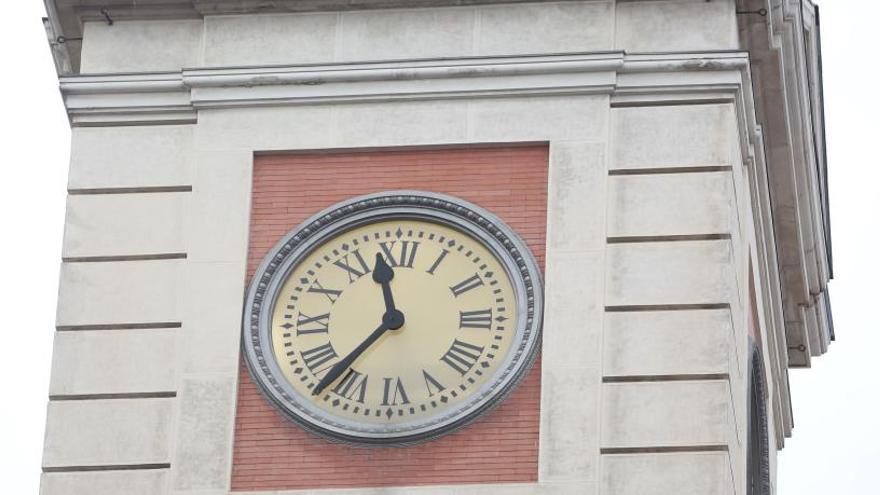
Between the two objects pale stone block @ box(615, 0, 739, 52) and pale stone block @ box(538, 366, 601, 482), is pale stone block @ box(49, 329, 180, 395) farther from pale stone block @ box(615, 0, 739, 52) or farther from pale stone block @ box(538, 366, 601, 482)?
pale stone block @ box(615, 0, 739, 52)

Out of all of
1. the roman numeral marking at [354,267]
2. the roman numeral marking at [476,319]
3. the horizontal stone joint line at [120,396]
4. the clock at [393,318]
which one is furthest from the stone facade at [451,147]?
the roman numeral marking at [354,267]

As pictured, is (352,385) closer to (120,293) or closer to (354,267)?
(354,267)

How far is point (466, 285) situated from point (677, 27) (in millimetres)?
2564

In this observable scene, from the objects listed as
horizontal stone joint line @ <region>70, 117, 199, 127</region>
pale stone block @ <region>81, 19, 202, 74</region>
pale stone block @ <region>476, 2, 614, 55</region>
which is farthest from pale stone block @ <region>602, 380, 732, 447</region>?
pale stone block @ <region>81, 19, 202, 74</region>

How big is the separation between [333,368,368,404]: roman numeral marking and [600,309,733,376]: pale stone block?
5.72ft

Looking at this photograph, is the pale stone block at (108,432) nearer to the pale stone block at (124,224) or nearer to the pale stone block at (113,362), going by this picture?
the pale stone block at (113,362)

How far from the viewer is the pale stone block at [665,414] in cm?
2428

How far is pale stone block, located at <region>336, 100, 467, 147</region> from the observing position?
84.6 feet

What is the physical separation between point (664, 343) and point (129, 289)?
396cm

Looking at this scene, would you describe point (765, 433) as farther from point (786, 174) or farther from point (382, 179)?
point (382, 179)

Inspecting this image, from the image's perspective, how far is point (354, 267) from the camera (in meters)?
25.5

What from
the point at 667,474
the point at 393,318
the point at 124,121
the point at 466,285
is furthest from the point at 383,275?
the point at 667,474

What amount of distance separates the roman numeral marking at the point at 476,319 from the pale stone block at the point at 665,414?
1071 millimetres

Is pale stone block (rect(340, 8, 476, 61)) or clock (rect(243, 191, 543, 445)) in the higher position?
pale stone block (rect(340, 8, 476, 61))
